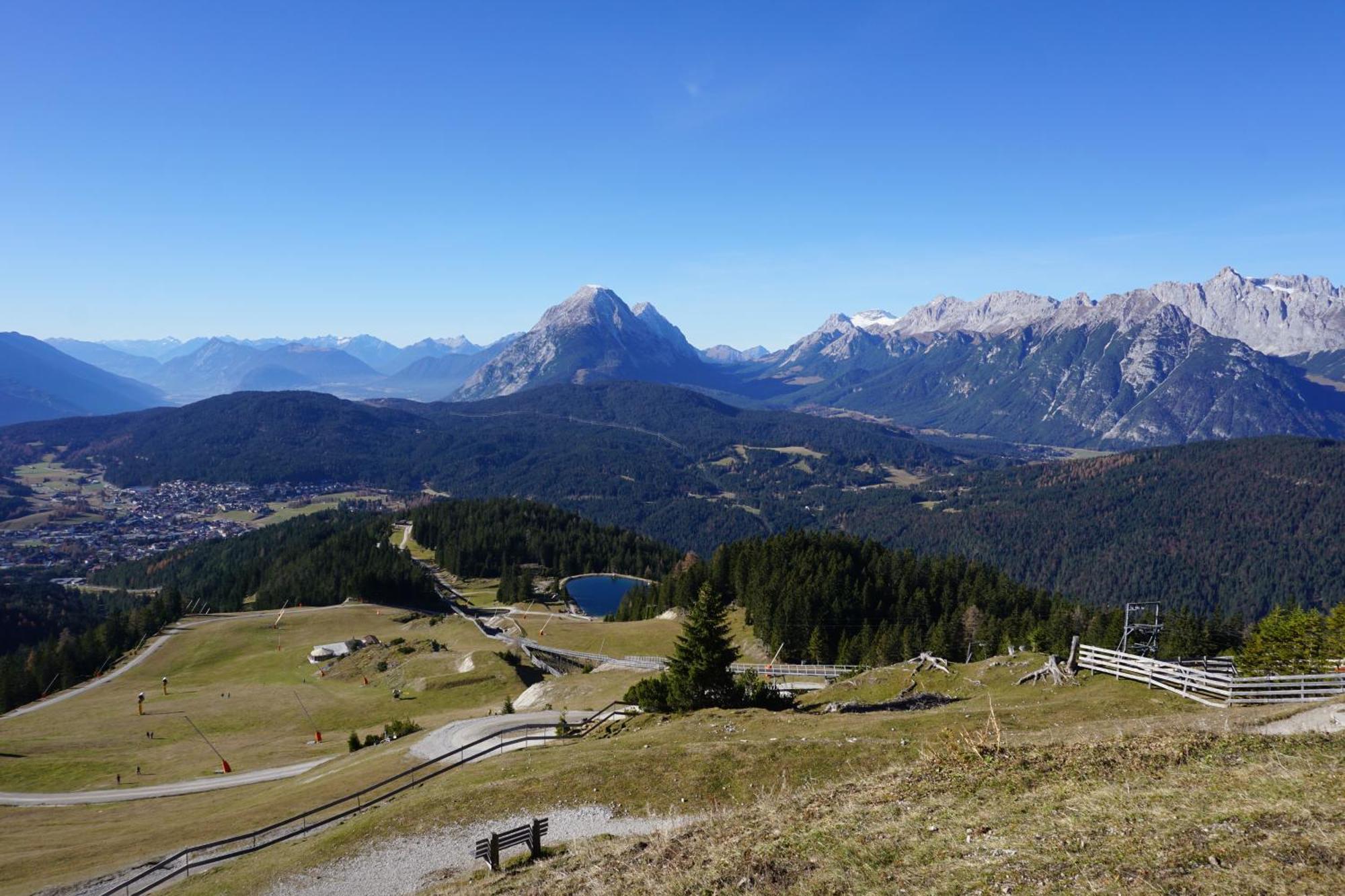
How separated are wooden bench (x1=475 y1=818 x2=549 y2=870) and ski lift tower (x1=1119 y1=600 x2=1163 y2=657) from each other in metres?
36.2

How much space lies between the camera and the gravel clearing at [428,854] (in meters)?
28.5

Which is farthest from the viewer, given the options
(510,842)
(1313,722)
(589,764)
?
(589,764)

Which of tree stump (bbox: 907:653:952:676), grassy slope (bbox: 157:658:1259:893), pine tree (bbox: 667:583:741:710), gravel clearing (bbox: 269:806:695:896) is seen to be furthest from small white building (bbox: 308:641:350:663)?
tree stump (bbox: 907:653:952:676)

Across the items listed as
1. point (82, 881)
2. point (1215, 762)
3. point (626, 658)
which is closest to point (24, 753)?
point (82, 881)

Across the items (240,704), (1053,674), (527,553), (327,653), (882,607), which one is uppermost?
(1053,674)

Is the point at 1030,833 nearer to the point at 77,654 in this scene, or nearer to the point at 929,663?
the point at 929,663

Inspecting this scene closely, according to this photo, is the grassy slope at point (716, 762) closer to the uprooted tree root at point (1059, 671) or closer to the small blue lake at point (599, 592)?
the uprooted tree root at point (1059, 671)

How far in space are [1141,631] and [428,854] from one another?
6839cm

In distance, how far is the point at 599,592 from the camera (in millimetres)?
164625

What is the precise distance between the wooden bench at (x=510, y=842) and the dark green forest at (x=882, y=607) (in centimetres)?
5532

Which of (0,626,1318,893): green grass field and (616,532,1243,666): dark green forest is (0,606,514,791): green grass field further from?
(616,532,1243,666): dark green forest

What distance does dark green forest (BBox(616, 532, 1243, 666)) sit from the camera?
86250mm

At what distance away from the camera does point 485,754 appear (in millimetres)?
47312

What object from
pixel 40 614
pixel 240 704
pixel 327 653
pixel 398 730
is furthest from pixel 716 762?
pixel 40 614
